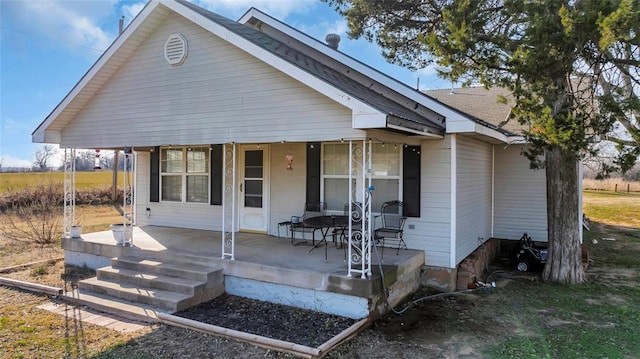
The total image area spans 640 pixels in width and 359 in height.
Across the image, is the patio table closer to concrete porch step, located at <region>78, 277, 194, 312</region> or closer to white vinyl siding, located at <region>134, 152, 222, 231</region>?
concrete porch step, located at <region>78, 277, 194, 312</region>

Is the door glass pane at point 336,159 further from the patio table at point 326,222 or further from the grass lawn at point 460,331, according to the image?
the grass lawn at point 460,331

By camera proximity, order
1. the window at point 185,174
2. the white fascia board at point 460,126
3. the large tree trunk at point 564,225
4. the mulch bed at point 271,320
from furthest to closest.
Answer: the window at point 185,174
the large tree trunk at point 564,225
the white fascia board at point 460,126
the mulch bed at point 271,320

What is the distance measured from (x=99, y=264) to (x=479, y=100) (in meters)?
11.2

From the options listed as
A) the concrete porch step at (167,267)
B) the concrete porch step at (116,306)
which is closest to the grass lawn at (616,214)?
the concrete porch step at (167,267)

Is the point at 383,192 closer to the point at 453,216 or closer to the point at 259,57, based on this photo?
the point at 453,216

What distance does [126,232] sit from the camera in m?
7.89

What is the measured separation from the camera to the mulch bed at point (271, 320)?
4.99m

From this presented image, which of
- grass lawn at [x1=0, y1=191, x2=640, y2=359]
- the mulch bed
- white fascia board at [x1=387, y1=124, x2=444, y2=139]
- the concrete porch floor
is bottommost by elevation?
grass lawn at [x1=0, y1=191, x2=640, y2=359]

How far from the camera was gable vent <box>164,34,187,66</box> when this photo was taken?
7168mm

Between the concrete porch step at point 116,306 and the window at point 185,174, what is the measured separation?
3826 millimetres

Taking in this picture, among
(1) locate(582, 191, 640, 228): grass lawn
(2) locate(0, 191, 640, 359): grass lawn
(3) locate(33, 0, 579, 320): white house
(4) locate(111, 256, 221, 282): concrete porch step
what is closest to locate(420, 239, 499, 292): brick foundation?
(3) locate(33, 0, 579, 320): white house

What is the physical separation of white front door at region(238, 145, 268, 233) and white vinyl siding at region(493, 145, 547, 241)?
5.85m

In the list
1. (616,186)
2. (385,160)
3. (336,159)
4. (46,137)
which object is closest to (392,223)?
(385,160)

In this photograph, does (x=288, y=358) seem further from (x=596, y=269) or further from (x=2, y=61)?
(x=2, y=61)
